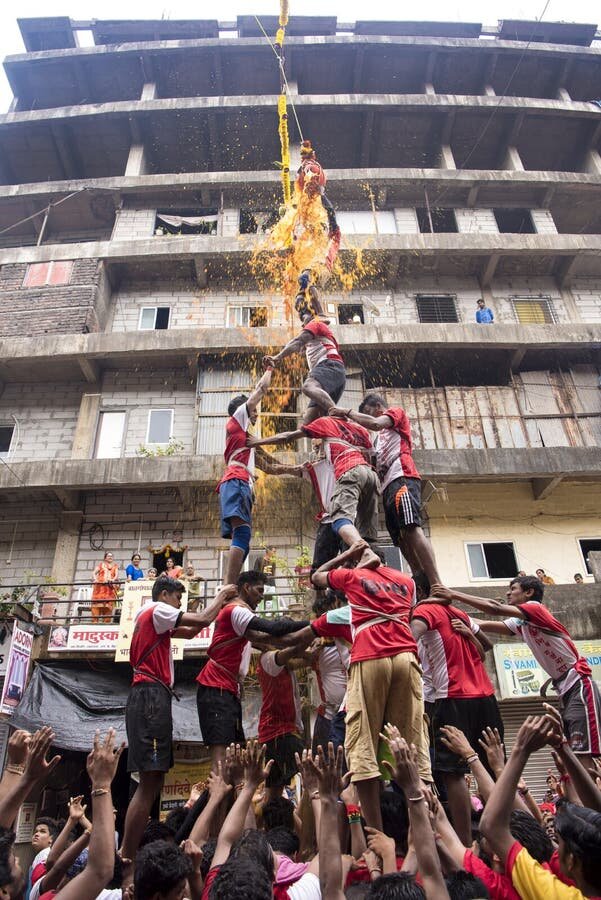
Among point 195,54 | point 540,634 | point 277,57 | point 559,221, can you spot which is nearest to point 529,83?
point 559,221

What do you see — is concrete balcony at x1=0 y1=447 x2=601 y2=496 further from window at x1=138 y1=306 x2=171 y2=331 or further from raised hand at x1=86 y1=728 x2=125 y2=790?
raised hand at x1=86 y1=728 x2=125 y2=790

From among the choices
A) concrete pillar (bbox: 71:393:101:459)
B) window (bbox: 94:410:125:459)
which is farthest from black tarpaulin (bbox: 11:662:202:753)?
window (bbox: 94:410:125:459)

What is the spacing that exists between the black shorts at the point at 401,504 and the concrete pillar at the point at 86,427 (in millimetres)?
12377

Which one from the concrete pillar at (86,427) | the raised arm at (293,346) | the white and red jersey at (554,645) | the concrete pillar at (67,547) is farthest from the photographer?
the concrete pillar at (86,427)

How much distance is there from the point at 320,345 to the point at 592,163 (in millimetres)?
A: 19472

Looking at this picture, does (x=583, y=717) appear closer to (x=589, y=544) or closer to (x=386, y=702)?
(x=386, y=702)

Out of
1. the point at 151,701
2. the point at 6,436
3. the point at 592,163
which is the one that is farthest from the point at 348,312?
the point at 151,701

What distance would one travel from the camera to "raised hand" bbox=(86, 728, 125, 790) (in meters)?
2.84

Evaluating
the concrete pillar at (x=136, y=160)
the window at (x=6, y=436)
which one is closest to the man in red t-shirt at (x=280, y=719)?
the window at (x=6, y=436)

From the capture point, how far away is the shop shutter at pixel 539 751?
442 inches

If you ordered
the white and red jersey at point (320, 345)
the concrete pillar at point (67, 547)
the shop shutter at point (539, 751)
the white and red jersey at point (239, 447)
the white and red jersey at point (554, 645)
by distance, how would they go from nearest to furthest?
the white and red jersey at point (554, 645), the white and red jersey at point (239, 447), the white and red jersey at point (320, 345), the shop shutter at point (539, 751), the concrete pillar at point (67, 547)

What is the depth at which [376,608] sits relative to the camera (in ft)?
14.8

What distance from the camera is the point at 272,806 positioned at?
4.54 metres

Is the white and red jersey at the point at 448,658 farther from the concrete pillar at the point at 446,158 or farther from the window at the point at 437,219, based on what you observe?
the concrete pillar at the point at 446,158
